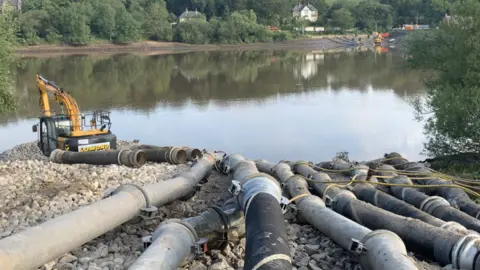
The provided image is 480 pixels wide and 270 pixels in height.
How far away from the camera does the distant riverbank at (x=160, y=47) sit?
9056 cm

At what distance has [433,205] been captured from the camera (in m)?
10.2

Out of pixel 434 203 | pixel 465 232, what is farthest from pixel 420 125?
pixel 465 232

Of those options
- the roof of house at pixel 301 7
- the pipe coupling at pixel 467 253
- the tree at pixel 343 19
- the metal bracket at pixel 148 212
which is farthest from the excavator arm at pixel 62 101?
the roof of house at pixel 301 7

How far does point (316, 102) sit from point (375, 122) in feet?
26.6

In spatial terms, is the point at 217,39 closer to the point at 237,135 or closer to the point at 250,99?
the point at 250,99

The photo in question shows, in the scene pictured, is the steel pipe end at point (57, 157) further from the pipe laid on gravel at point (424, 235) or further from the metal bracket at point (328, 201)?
the pipe laid on gravel at point (424, 235)

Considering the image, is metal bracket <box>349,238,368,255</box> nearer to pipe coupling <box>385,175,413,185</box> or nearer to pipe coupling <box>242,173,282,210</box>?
pipe coupling <box>242,173,282,210</box>

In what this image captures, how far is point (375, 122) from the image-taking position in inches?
1330

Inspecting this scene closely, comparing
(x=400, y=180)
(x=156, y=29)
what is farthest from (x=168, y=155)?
(x=156, y=29)

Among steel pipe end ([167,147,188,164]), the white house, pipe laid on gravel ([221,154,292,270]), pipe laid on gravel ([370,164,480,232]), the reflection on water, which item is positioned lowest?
the reflection on water

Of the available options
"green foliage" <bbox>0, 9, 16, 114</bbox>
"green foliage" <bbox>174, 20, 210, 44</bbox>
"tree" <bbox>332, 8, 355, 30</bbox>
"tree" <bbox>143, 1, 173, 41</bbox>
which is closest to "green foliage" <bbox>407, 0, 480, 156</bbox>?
"green foliage" <bbox>0, 9, 16, 114</bbox>

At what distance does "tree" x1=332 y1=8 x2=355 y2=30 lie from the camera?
130 meters

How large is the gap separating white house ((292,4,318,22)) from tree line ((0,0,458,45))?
1774mm

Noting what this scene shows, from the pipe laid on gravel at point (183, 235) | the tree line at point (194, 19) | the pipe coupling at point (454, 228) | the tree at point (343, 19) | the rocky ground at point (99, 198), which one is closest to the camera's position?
the pipe laid on gravel at point (183, 235)
